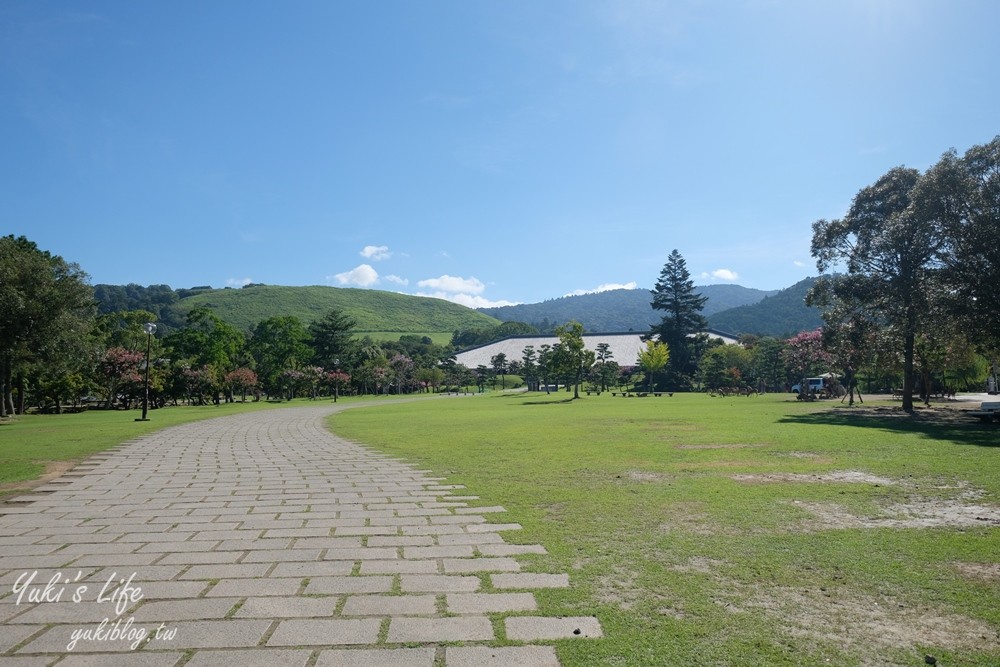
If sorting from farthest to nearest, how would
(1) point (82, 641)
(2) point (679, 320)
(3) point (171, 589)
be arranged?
(2) point (679, 320)
(3) point (171, 589)
(1) point (82, 641)

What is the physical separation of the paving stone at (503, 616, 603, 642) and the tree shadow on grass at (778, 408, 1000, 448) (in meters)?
13.1

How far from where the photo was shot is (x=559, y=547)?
5082mm

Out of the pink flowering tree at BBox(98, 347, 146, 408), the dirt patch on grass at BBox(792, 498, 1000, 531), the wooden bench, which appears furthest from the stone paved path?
the pink flowering tree at BBox(98, 347, 146, 408)

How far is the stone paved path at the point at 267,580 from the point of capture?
128 inches

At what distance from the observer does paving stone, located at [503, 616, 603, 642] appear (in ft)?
11.0

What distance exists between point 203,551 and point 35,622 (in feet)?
5.01

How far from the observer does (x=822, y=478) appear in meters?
8.42

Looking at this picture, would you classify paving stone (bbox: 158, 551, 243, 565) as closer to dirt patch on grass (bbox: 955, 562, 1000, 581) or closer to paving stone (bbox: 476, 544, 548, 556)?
paving stone (bbox: 476, 544, 548, 556)

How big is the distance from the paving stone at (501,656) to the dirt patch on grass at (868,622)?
1.38 meters

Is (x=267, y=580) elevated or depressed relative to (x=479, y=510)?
elevated

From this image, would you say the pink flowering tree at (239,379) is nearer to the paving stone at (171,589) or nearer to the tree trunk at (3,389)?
the tree trunk at (3,389)

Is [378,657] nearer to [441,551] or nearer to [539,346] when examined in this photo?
[441,551]

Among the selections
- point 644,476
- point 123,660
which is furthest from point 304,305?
point 123,660

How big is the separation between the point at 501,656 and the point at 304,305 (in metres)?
145
